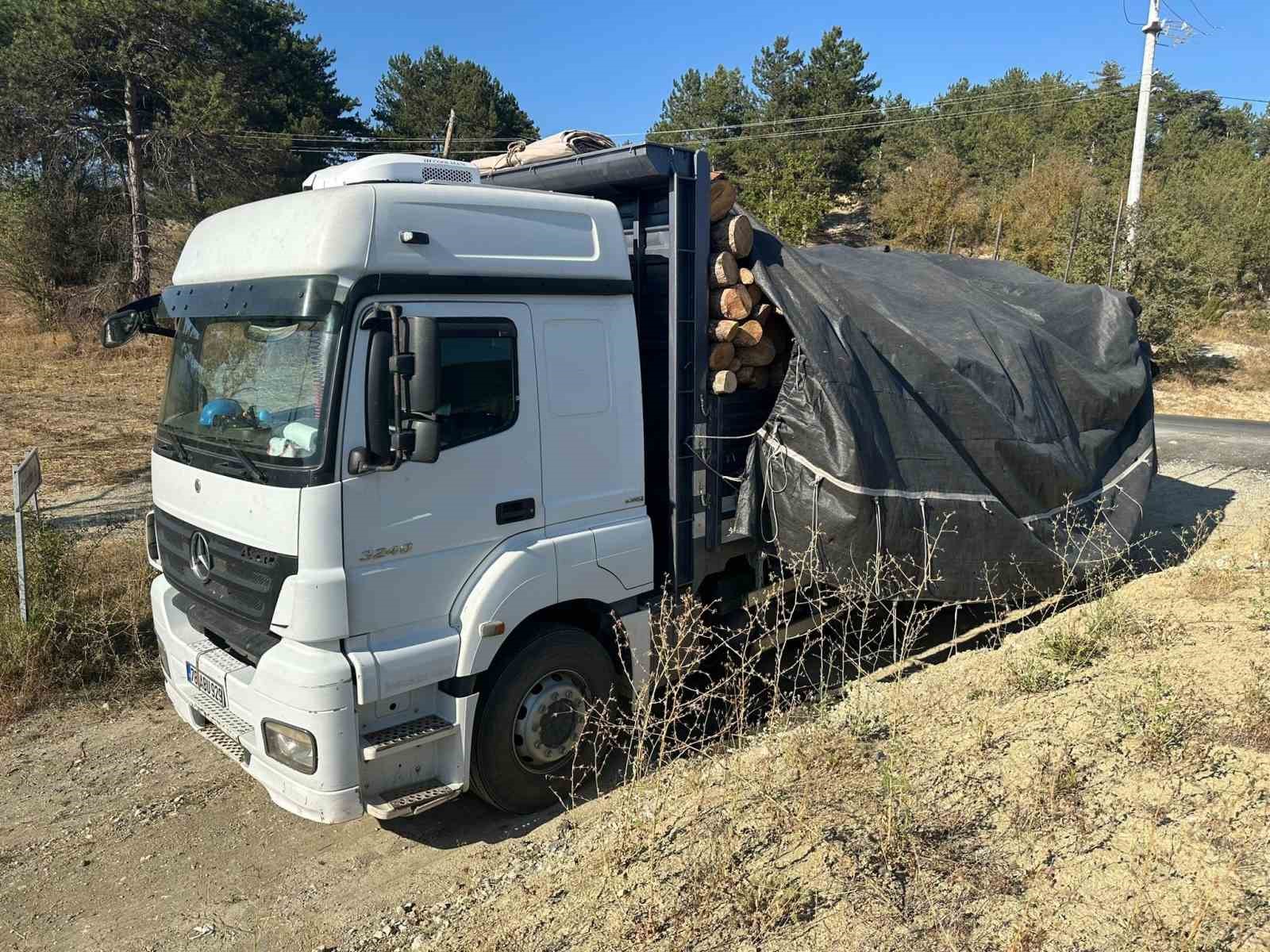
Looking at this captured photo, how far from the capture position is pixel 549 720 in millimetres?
4133

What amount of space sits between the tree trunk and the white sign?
2079 cm

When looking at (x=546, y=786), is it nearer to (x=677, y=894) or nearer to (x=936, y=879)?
(x=677, y=894)

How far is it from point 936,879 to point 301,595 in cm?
254

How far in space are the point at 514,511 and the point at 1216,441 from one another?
13.7 metres

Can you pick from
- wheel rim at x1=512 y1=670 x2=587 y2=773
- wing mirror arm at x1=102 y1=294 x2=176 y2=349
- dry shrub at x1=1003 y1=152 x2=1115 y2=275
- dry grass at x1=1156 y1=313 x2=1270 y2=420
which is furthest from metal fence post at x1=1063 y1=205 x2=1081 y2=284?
wing mirror arm at x1=102 y1=294 x2=176 y2=349

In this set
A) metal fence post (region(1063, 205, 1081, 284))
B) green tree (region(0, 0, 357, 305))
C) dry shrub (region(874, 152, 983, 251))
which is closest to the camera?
metal fence post (region(1063, 205, 1081, 284))

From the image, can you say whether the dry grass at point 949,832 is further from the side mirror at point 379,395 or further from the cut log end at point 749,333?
the cut log end at point 749,333

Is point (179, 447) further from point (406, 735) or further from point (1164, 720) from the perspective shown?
point (1164, 720)

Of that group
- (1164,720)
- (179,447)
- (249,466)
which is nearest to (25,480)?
(179,447)

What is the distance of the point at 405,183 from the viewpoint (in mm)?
3605

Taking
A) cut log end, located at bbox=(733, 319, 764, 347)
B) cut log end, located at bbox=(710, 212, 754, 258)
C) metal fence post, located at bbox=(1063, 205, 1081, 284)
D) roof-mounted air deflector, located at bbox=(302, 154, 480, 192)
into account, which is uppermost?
metal fence post, located at bbox=(1063, 205, 1081, 284)

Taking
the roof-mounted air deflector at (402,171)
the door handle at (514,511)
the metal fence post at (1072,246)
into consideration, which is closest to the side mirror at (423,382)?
the door handle at (514,511)

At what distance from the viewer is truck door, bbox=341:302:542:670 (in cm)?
343

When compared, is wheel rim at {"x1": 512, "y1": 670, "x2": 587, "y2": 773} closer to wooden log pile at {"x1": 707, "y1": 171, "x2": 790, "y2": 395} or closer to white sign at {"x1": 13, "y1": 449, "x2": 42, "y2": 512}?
wooden log pile at {"x1": 707, "y1": 171, "x2": 790, "y2": 395}
